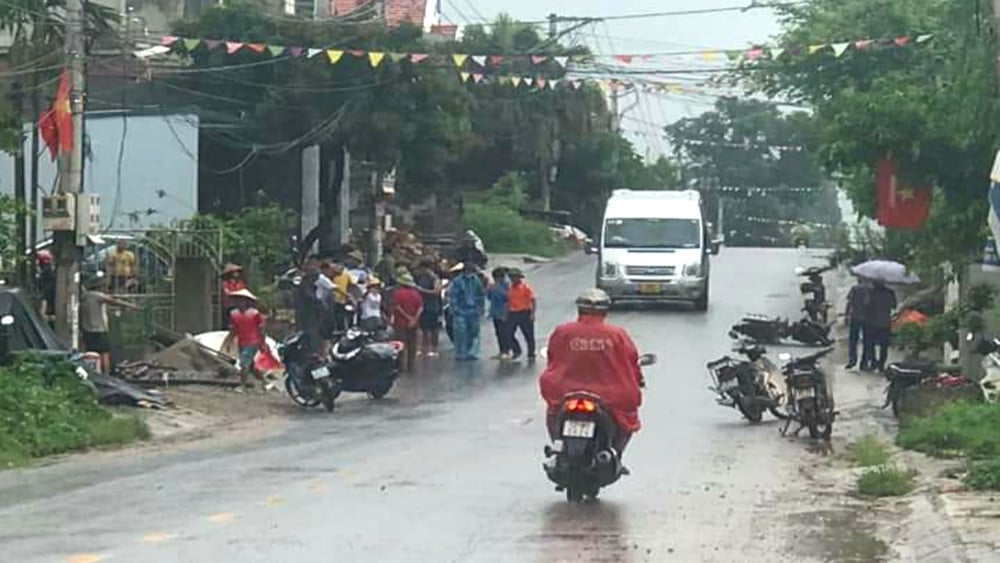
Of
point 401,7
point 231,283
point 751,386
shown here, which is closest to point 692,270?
point 231,283

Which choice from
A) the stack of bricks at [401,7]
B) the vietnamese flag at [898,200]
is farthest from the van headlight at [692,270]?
the stack of bricks at [401,7]

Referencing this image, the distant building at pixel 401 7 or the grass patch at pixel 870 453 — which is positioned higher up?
the distant building at pixel 401 7

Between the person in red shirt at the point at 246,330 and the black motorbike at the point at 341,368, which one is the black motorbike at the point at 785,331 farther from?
the person in red shirt at the point at 246,330

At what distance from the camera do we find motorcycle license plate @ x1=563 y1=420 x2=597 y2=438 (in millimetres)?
14164

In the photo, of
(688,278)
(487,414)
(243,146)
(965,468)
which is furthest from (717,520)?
(243,146)

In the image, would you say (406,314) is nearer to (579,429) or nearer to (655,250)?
(655,250)

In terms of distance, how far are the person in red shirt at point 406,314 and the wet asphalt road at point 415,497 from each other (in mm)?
5554

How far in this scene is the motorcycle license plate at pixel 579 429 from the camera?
1416 cm

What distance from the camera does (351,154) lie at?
44.8 m

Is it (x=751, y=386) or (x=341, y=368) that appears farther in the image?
(x=341, y=368)

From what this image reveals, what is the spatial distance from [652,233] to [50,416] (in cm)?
2321

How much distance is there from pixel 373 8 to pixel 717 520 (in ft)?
123

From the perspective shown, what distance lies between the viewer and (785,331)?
1364 inches

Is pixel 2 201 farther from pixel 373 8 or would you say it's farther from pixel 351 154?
pixel 373 8
